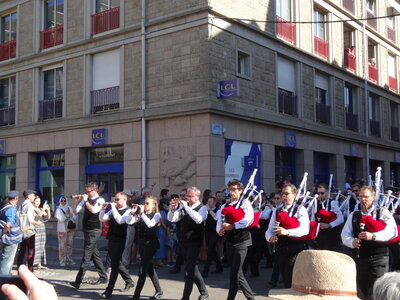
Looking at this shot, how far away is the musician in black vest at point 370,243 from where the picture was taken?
592 centimetres

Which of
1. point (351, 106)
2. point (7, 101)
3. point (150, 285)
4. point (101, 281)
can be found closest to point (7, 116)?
point (7, 101)

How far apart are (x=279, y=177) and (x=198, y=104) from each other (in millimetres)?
4621

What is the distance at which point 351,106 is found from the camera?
76.4ft

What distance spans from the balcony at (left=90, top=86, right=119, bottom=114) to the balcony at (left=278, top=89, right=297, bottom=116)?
5980 millimetres

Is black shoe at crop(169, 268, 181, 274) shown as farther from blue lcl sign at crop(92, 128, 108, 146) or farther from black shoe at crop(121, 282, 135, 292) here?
blue lcl sign at crop(92, 128, 108, 146)

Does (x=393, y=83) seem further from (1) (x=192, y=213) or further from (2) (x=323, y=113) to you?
(1) (x=192, y=213)

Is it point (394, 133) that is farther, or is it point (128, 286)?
point (394, 133)

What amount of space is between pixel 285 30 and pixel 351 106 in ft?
21.5

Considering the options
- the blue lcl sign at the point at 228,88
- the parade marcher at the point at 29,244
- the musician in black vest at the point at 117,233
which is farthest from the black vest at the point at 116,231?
the blue lcl sign at the point at 228,88

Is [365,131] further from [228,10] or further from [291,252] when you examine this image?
[291,252]

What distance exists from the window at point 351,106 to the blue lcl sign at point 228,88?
30.9ft

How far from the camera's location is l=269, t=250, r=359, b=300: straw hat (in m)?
2.93

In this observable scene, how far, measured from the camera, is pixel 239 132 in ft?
52.0

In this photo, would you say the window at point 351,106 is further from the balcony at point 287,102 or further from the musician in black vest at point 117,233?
the musician in black vest at point 117,233
